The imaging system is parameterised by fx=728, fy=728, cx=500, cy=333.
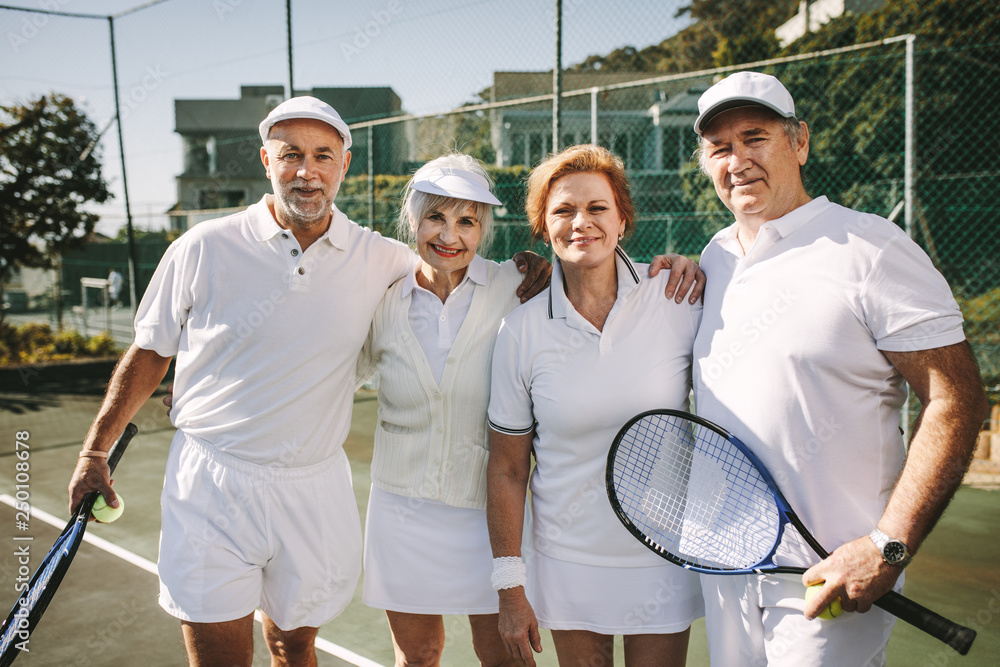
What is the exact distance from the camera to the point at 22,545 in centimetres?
446

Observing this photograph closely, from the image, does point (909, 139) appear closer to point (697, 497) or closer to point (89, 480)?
point (697, 497)

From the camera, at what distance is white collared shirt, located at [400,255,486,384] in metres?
2.46

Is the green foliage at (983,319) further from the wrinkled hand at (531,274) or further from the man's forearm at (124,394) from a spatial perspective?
the man's forearm at (124,394)

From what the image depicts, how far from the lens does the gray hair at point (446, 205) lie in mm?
2445

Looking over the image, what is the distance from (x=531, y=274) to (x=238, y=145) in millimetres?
25619

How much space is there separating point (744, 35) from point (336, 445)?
14.7m

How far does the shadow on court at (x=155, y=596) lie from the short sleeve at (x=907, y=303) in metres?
1.02

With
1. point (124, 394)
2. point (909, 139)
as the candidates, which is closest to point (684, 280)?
point (124, 394)

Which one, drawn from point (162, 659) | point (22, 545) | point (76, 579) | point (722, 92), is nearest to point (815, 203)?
point (722, 92)

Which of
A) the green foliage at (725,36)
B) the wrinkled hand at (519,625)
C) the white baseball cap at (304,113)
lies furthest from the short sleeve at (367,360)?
the green foliage at (725,36)

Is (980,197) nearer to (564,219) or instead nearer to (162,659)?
(564,219)

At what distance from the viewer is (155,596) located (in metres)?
3.79

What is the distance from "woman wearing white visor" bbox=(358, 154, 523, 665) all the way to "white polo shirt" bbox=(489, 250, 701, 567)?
0.80ft

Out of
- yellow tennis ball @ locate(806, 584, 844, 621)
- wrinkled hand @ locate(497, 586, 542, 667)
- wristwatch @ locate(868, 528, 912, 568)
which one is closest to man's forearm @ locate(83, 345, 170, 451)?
wrinkled hand @ locate(497, 586, 542, 667)
